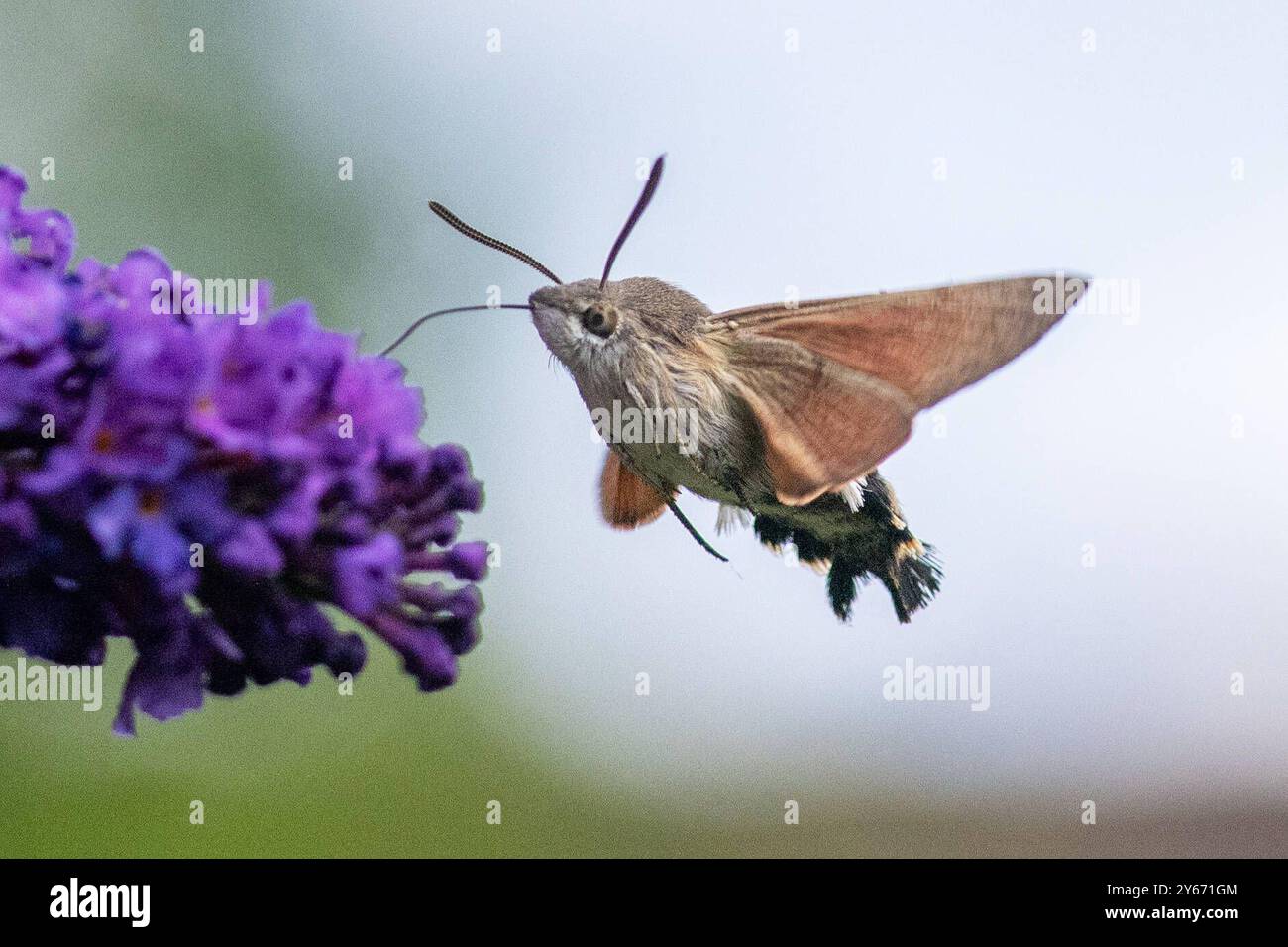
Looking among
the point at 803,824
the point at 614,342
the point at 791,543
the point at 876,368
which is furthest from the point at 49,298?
the point at 803,824

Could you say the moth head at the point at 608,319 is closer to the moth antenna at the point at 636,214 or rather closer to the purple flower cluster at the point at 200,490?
the moth antenna at the point at 636,214

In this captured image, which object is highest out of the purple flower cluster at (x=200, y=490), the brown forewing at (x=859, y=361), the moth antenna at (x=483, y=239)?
the moth antenna at (x=483, y=239)

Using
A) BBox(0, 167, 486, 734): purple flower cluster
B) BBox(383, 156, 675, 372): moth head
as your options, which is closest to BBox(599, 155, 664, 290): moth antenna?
BBox(383, 156, 675, 372): moth head

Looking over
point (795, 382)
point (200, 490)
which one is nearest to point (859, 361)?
point (795, 382)

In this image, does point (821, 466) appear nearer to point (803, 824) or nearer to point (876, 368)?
point (876, 368)

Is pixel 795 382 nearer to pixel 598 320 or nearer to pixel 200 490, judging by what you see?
pixel 598 320

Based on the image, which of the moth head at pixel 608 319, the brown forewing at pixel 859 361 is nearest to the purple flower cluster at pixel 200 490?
the moth head at pixel 608 319

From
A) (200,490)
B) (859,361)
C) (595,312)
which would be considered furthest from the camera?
(859,361)
